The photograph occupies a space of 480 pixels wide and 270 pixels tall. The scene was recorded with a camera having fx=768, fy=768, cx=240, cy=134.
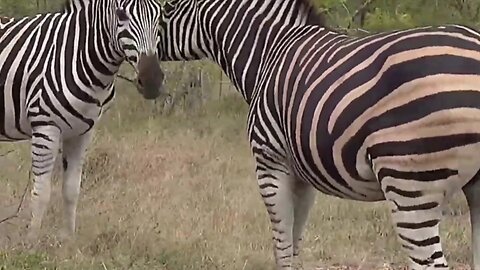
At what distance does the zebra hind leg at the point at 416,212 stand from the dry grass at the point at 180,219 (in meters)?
2.18

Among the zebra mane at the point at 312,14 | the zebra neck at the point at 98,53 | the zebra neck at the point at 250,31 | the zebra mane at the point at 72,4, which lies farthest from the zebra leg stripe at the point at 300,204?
the zebra mane at the point at 72,4

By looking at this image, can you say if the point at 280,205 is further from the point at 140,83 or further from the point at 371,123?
→ the point at 140,83

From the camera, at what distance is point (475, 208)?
13.1ft

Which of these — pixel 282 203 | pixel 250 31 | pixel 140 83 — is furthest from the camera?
pixel 140 83

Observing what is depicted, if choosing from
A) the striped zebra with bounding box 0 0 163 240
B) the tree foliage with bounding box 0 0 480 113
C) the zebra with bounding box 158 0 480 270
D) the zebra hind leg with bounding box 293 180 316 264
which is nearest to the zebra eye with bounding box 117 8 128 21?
the striped zebra with bounding box 0 0 163 240

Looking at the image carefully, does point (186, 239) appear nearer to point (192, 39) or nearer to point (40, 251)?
point (40, 251)

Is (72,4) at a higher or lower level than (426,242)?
higher

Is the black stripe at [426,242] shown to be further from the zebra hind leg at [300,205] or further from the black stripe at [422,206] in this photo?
the zebra hind leg at [300,205]

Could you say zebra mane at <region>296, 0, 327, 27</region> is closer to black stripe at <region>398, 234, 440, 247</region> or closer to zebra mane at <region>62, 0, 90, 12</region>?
black stripe at <region>398, 234, 440, 247</region>

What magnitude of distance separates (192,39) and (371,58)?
2038mm

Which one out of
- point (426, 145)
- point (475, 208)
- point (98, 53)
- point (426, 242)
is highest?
point (98, 53)

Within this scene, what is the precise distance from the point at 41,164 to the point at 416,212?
11.7 feet

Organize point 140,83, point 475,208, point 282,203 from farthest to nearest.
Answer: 1. point 140,83
2. point 282,203
3. point 475,208

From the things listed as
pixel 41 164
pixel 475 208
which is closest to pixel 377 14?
pixel 41 164
